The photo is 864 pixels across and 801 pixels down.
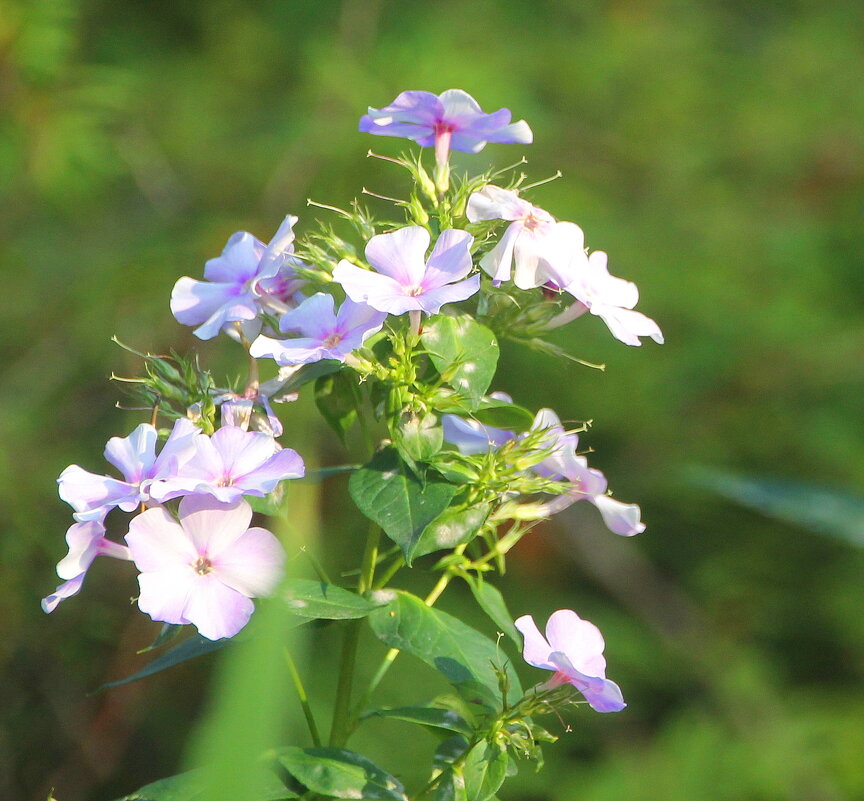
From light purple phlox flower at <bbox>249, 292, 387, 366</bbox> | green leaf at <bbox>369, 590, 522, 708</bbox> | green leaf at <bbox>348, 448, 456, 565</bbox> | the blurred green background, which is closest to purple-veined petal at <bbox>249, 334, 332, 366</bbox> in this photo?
light purple phlox flower at <bbox>249, 292, 387, 366</bbox>

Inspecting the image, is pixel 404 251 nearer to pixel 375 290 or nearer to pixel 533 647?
pixel 375 290

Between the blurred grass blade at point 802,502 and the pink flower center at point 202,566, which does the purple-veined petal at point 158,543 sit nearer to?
the pink flower center at point 202,566

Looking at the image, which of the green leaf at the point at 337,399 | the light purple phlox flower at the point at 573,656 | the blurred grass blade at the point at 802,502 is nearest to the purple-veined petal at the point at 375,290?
the green leaf at the point at 337,399

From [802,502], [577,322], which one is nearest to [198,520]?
[802,502]

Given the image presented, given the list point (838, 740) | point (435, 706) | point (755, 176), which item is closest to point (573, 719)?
point (838, 740)

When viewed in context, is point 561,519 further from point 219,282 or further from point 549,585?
point 219,282
